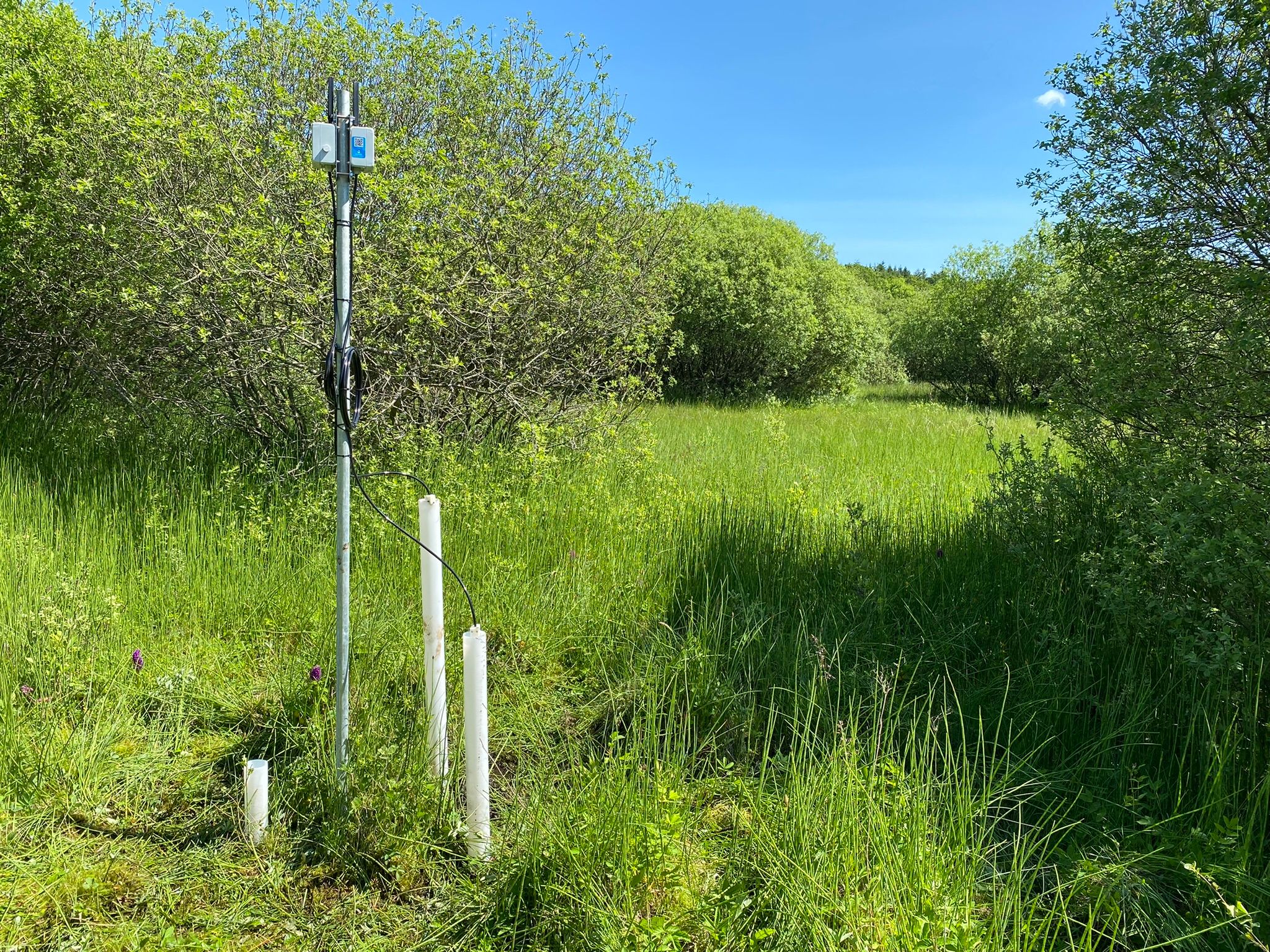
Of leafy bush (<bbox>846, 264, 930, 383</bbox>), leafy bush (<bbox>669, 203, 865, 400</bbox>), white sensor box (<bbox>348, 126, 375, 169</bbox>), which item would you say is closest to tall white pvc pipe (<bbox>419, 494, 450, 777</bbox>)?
white sensor box (<bbox>348, 126, 375, 169</bbox>)

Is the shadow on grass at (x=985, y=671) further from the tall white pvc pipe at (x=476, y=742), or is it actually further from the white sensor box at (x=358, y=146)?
the white sensor box at (x=358, y=146)

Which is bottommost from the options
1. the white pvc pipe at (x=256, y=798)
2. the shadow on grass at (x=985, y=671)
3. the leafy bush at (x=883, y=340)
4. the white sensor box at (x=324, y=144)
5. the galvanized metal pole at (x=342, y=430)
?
the white pvc pipe at (x=256, y=798)

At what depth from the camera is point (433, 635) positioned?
241cm

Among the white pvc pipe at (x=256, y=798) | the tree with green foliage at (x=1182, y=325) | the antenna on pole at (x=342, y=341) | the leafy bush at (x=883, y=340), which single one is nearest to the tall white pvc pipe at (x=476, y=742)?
the antenna on pole at (x=342, y=341)

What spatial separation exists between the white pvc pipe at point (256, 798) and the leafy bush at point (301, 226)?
3.17 m

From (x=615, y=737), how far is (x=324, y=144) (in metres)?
1.99

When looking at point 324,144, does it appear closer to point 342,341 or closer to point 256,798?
point 342,341

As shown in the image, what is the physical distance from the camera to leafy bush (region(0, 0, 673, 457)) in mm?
5039

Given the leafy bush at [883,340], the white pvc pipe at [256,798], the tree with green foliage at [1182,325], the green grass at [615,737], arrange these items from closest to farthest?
the green grass at [615,737]
the white pvc pipe at [256,798]
the tree with green foliage at [1182,325]
the leafy bush at [883,340]

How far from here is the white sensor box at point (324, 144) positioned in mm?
2168

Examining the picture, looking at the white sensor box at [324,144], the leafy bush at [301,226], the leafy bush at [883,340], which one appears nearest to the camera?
the white sensor box at [324,144]

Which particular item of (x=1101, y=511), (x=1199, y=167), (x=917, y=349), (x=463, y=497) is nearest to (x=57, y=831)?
(x=463, y=497)

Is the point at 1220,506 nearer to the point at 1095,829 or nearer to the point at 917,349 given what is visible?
the point at 1095,829

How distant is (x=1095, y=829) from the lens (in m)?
2.38
